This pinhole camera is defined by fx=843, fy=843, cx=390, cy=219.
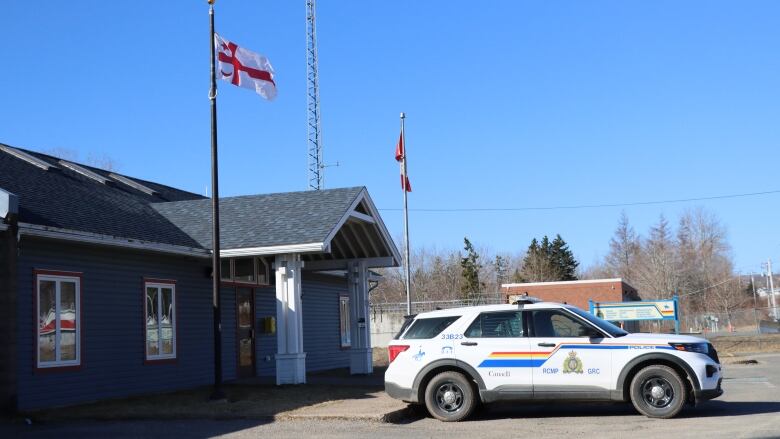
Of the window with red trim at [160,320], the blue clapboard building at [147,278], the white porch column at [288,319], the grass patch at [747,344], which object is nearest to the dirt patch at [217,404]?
the white porch column at [288,319]

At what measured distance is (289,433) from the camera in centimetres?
1133

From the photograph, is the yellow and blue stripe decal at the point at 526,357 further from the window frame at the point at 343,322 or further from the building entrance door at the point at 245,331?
the window frame at the point at 343,322

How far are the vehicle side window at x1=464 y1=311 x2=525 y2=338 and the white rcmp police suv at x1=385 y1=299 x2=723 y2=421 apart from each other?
0.05 feet

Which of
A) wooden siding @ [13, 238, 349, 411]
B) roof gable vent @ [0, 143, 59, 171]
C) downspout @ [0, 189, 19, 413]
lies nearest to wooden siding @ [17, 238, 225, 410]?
wooden siding @ [13, 238, 349, 411]

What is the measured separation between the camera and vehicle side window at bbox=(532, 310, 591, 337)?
12.0 meters

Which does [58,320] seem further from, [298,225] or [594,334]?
[594,334]

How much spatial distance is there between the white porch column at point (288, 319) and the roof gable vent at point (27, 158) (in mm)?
5572

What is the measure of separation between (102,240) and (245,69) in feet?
14.2

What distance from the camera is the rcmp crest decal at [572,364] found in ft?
38.6

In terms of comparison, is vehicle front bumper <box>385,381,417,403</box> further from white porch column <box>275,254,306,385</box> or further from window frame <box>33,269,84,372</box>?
window frame <box>33,269,84,372</box>

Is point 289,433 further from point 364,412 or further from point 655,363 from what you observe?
point 655,363

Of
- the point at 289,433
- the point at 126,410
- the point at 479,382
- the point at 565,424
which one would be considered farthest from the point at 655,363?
the point at 126,410

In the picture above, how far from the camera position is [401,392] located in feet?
40.8

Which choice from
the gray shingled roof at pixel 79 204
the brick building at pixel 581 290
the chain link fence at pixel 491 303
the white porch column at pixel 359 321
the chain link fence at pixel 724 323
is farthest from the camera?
the chain link fence at pixel 724 323
